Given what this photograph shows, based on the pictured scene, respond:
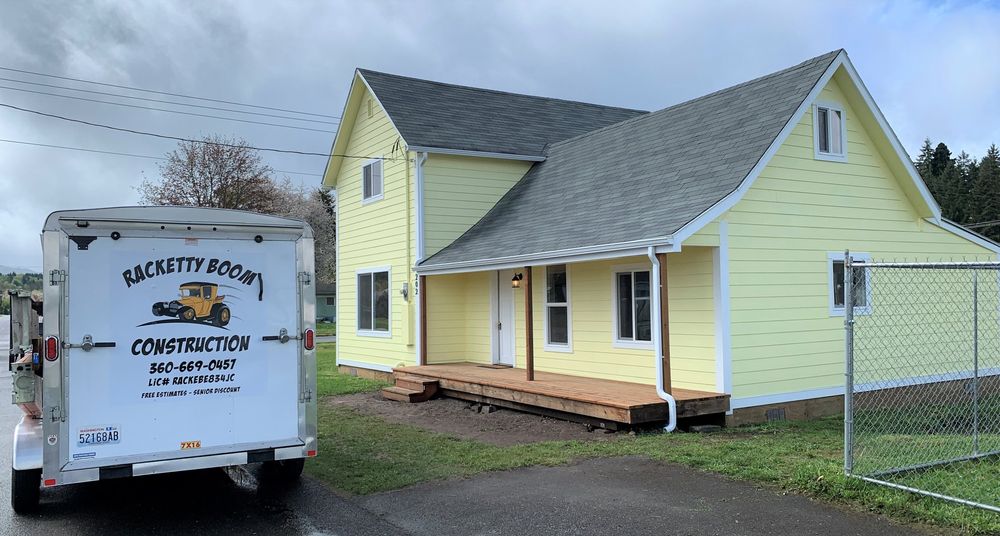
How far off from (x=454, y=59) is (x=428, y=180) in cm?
1622

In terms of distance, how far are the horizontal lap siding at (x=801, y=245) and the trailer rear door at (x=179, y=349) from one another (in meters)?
6.55

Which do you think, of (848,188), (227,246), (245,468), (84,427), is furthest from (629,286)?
(84,427)

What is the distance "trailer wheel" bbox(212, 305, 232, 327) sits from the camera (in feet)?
21.2

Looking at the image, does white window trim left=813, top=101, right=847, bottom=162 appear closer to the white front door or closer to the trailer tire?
the white front door

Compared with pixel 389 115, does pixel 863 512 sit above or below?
below

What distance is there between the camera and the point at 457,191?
1642 centimetres

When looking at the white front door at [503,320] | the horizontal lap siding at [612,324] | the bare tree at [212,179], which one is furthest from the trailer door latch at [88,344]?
the bare tree at [212,179]

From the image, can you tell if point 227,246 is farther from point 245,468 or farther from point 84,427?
point 245,468

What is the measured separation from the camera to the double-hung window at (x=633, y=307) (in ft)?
38.8

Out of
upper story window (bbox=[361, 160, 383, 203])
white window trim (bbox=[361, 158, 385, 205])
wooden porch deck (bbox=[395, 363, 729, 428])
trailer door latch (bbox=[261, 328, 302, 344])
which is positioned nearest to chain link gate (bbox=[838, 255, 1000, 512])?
wooden porch deck (bbox=[395, 363, 729, 428])

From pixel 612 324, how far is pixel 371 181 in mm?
8005

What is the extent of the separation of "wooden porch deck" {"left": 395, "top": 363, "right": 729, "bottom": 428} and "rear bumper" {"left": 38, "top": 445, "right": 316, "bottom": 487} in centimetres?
454

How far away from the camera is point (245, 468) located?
8.52 m

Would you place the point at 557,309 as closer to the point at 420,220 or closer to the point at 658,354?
the point at 420,220
